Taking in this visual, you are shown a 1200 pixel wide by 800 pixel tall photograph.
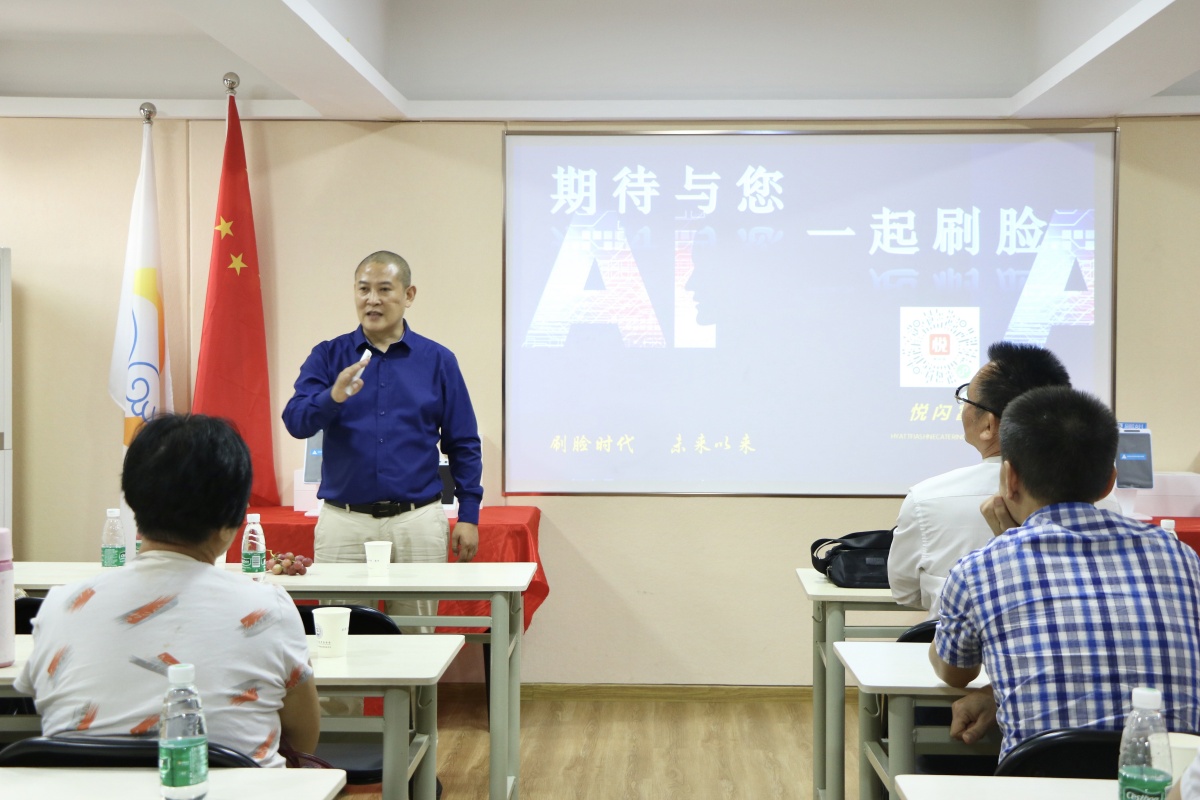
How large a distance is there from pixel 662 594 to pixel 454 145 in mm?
2271

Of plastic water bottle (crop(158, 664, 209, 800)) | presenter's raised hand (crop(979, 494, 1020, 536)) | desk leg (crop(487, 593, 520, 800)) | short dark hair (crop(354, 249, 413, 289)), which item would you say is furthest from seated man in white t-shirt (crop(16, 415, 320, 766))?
short dark hair (crop(354, 249, 413, 289))

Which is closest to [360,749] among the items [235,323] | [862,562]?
[862,562]

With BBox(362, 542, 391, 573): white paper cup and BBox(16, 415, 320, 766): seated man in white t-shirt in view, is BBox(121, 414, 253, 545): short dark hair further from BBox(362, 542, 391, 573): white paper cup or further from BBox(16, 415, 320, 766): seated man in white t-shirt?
BBox(362, 542, 391, 573): white paper cup

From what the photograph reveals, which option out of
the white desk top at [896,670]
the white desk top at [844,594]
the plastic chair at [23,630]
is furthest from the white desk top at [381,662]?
the white desk top at [844,594]

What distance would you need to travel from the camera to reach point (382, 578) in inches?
113

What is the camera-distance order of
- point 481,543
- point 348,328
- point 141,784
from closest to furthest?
point 141,784
point 481,543
point 348,328

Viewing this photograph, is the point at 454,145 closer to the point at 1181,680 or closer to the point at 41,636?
the point at 41,636

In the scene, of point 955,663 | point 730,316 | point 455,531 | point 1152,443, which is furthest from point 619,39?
point 955,663

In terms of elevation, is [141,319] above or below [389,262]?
below

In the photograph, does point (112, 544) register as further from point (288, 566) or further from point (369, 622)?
point (369, 622)

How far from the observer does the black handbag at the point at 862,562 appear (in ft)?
9.47

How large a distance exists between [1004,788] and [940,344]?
11.1ft

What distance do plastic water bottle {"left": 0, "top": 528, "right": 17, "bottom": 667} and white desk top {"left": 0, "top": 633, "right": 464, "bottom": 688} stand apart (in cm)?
3

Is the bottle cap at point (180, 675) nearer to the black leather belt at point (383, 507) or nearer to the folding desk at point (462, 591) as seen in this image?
the folding desk at point (462, 591)
